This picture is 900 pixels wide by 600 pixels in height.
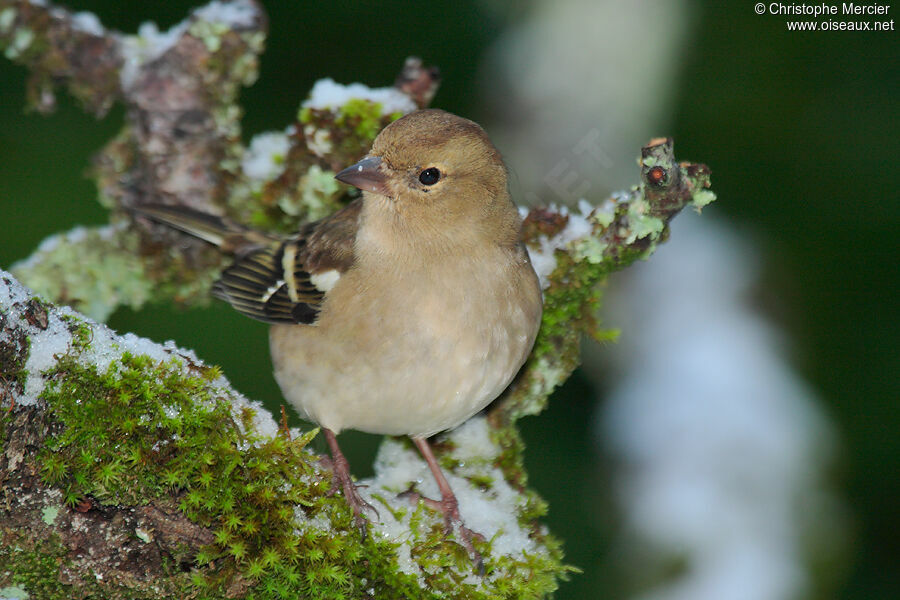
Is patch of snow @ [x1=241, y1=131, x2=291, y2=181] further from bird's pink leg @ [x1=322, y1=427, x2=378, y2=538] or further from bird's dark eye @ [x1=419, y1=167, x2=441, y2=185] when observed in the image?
bird's pink leg @ [x1=322, y1=427, x2=378, y2=538]

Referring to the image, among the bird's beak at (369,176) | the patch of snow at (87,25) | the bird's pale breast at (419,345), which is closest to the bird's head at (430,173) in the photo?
the bird's beak at (369,176)

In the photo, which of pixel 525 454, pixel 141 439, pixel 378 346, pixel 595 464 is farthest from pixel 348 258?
pixel 595 464

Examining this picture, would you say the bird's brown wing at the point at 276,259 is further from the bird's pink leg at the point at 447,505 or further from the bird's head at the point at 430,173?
the bird's pink leg at the point at 447,505

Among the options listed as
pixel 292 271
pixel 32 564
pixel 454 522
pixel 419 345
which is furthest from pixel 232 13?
pixel 32 564

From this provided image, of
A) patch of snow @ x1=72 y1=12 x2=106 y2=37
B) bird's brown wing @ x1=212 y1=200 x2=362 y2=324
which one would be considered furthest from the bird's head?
patch of snow @ x1=72 y1=12 x2=106 y2=37

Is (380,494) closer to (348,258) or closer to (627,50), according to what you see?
(348,258)
